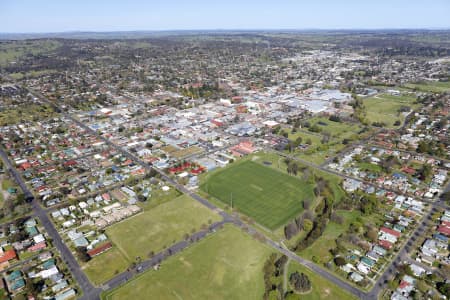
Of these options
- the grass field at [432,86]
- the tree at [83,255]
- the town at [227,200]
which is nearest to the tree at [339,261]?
the town at [227,200]

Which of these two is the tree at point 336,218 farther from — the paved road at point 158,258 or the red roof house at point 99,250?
the red roof house at point 99,250

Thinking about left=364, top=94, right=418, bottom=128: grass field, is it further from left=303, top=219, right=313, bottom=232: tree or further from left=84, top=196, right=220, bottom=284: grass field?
left=84, top=196, right=220, bottom=284: grass field

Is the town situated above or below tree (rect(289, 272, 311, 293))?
below

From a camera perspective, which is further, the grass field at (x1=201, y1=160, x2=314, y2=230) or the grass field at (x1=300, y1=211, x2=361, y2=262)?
the grass field at (x1=201, y1=160, x2=314, y2=230)

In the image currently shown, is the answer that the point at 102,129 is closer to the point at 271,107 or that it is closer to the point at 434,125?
the point at 271,107

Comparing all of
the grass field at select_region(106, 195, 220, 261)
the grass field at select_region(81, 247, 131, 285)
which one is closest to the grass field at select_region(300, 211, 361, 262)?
the grass field at select_region(106, 195, 220, 261)

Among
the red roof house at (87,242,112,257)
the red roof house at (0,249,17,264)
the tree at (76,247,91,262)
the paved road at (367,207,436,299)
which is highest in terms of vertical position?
the tree at (76,247,91,262)

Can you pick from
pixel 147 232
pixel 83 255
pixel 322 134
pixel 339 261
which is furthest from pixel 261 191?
pixel 322 134

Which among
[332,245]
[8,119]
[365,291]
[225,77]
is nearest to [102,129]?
[8,119]
